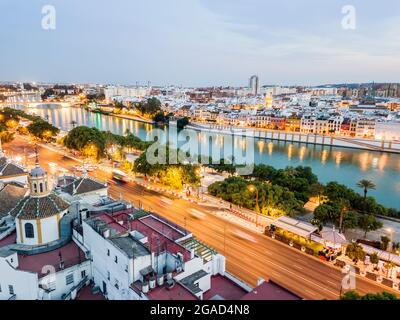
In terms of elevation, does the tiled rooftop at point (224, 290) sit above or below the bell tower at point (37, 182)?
below

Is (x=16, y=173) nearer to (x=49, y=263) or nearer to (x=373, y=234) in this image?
(x=49, y=263)

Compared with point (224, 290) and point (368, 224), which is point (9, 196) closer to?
point (224, 290)

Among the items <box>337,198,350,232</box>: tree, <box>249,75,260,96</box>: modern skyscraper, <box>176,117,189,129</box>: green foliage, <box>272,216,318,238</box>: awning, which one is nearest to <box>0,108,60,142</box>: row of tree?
<box>176,117,189,129</box>: green foliage

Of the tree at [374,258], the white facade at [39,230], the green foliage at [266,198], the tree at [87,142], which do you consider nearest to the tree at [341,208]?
the green foliage at [266,198]

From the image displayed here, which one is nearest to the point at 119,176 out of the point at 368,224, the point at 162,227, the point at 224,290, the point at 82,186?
the point at 82,186

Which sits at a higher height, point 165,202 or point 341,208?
point 341,208

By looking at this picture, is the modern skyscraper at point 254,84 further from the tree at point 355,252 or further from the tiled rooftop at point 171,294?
the tiled rooftop at point 171,294

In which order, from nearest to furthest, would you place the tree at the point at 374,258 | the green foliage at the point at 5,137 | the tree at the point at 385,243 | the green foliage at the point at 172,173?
the tree at the point at 374,258
the tree at the point at 385,243
the green foliage at the point at 172,173
the green foliage at the point at 5,137
